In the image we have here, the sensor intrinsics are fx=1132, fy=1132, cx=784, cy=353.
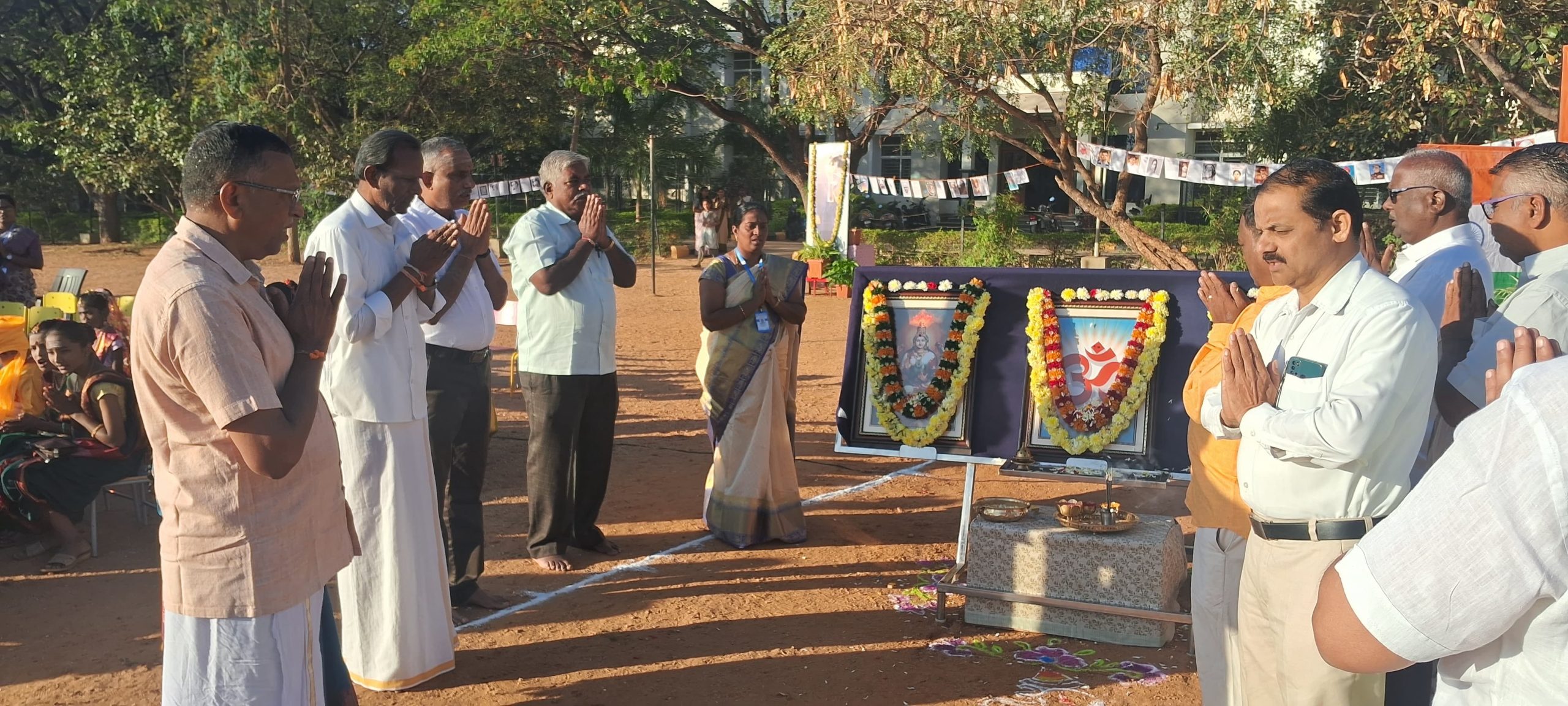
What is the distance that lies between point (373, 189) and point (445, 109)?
76.6 ft

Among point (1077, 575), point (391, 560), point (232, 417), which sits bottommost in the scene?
point (1077, 575)

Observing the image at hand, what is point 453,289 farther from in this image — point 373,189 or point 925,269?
point 925,269

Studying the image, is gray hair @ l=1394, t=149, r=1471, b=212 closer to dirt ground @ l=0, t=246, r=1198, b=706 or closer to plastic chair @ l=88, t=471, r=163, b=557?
dirt ground @ l=0, t=246, r=1198, b=706

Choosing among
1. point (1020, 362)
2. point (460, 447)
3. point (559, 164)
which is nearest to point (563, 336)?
point (460, 447)

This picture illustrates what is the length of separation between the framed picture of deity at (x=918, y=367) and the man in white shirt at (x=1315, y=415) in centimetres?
275

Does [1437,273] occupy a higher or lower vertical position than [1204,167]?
lower

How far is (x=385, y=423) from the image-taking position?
4.37m

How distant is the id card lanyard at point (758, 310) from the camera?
654 centimetres

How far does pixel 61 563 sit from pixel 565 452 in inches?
116

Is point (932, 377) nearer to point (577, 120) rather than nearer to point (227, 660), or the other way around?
point (227, 660)

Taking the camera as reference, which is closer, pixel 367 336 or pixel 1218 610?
pixel 1218 610

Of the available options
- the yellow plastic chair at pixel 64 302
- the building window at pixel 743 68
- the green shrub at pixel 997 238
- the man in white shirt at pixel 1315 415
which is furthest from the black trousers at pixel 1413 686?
the building window at pixel 743 68

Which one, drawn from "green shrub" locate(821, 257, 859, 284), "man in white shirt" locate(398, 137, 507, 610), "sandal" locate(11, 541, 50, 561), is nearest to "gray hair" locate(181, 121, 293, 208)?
"man in white shirt" locate(398, 137, 507, 610)

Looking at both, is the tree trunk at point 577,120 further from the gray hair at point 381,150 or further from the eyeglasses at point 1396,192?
the eyeglasses at point 1396,192
